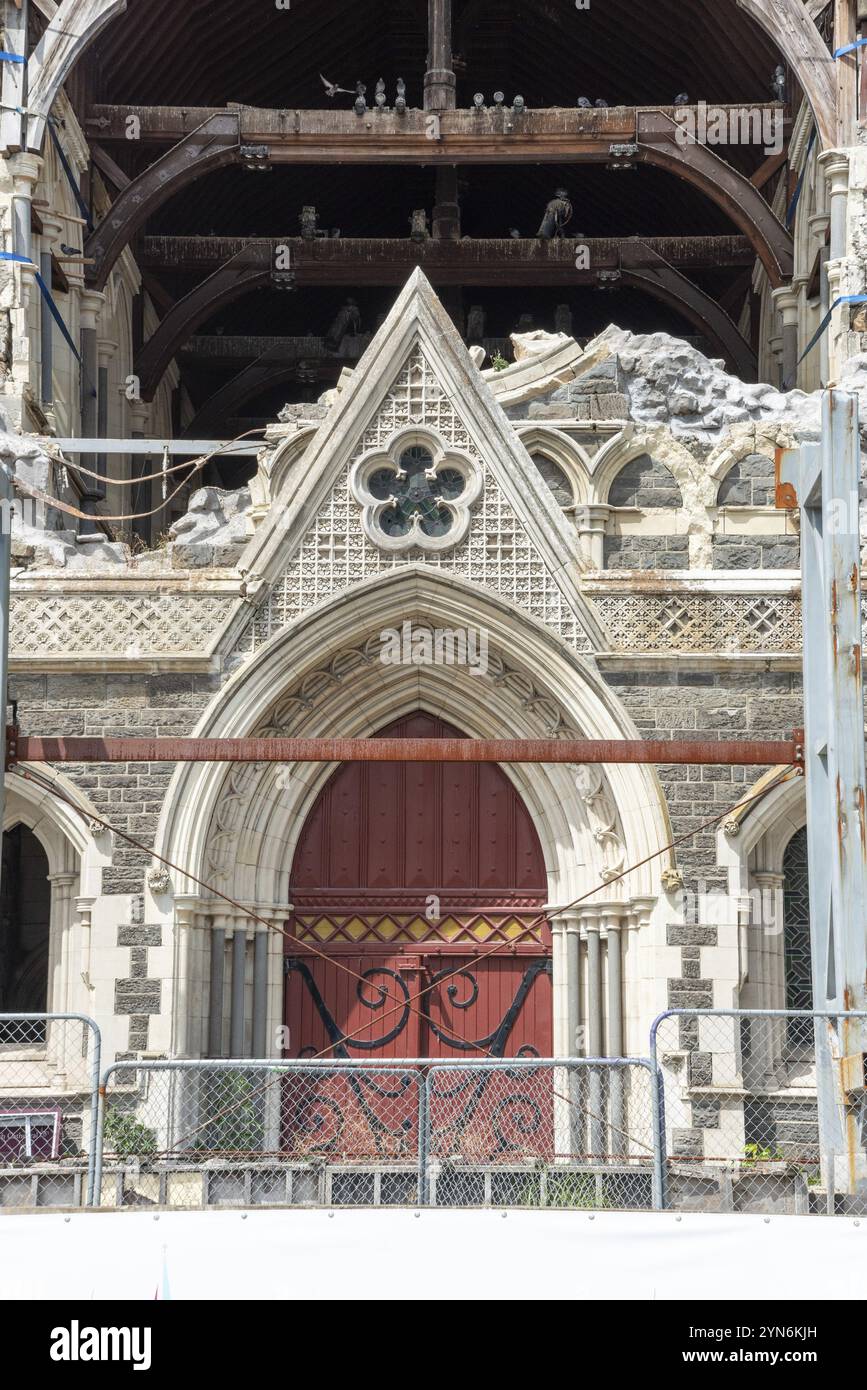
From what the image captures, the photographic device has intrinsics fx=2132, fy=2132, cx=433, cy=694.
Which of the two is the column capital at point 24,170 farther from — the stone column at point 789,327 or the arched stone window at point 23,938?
the stone column at point 789,327

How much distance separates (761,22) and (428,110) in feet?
10.7

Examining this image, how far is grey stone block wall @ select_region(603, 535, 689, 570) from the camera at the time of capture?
54.7 feet

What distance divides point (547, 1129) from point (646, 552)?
4514 mm

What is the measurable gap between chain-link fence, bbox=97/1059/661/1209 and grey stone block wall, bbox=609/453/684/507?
4436mm

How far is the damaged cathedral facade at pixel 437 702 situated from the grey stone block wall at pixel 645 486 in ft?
0.10

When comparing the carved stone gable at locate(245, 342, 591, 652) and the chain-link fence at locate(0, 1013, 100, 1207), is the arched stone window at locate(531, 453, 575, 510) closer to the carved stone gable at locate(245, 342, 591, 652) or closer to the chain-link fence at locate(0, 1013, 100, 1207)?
the carved stone gable at locate(245, 342, 591, 652)

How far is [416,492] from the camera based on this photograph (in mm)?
16734

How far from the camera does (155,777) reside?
1606 cm

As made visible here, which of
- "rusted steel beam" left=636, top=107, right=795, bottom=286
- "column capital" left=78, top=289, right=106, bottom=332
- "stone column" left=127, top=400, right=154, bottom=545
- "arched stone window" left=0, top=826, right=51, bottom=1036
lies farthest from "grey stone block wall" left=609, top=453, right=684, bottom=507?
"stone column" left=127, top=400, right=154, bottom=545

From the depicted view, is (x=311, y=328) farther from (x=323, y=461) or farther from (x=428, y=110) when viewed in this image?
(x=323, y=461)

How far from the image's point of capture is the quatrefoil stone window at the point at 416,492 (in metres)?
16.5

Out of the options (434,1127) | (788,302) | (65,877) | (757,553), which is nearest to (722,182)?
(788,302)

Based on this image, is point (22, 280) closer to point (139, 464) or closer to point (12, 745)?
point (139, 464)

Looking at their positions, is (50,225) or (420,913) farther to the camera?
(50,225)
